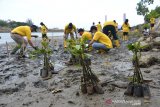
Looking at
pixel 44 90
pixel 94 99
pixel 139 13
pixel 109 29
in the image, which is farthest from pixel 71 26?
pixel 139 13

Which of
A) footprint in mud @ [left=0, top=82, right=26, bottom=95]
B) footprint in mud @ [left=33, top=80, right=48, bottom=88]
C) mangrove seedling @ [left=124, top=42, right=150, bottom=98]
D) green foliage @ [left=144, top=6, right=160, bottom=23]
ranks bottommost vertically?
footprint in mud @ [left=0, top=82, right=26, bottom=95]

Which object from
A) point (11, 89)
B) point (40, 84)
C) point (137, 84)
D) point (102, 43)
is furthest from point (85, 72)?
point (102, 43)

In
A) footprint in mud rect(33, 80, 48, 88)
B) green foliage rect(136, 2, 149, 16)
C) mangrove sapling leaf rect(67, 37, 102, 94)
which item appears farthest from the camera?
green foliage rect(136, 2, 149, 16)

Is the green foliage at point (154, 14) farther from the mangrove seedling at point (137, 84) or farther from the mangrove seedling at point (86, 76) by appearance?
the mangrove seedling at point (137, 84)

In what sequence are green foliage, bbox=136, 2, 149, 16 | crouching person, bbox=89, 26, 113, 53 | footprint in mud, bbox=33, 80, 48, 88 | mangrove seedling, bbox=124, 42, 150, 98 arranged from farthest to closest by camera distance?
green foliage, bbox=136, 2, 149, 16, crouching person, bbox=89, 26, 113, 53, footprint in mud, bbox=33, 80, 48, 88, mangrove seedling, bbox=124, 42, 150, 98

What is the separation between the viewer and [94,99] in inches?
205

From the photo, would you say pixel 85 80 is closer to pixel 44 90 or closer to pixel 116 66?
pixel 44 90

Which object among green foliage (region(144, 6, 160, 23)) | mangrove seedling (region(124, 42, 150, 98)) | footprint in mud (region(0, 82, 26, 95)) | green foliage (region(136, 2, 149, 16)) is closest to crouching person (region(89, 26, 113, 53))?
footprint in mud (region(0, 82, 26, 95))

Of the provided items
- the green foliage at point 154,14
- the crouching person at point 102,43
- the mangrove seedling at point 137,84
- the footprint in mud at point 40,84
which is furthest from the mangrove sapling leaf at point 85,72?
the green foliage at point 154,14

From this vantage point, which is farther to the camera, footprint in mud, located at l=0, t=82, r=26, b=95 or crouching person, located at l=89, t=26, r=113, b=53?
crouching person, located at l=89, t=26, r=113, b=53

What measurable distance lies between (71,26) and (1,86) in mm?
8149

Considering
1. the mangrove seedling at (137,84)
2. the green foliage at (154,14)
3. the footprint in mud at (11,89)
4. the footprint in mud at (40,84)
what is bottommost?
the footprint in mud at (11,89)

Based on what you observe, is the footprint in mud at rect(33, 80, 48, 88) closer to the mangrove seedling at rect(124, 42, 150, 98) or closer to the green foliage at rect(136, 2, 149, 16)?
the mangrove seedling at rect(124, 42, 150, 98)

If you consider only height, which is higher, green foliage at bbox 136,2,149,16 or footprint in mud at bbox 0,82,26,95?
green foliage at bbox 136,2,149,16
